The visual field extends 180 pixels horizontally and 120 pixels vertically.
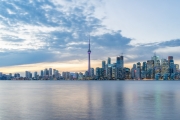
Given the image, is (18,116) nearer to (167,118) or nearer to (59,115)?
(59,115)

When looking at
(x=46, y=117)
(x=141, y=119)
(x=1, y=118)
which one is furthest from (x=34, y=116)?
(x=141, y=119)

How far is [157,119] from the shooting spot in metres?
33.2

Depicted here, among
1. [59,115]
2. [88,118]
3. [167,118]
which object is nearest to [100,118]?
[88,118]

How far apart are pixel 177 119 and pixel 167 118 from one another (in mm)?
1428

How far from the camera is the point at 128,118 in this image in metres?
34.0

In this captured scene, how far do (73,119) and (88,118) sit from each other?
2280 mm

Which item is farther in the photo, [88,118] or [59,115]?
[59,115]

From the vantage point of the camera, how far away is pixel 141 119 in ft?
108

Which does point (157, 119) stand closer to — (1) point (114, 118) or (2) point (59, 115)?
(1) point (114, 118)

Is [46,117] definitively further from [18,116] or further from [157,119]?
[157,119]

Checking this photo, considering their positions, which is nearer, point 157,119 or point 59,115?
point 157,119

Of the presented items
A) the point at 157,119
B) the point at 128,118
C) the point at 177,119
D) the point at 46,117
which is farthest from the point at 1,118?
the point at 177,119

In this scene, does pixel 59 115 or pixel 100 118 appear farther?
pixel 59 115

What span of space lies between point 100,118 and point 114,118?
6.45 feet
